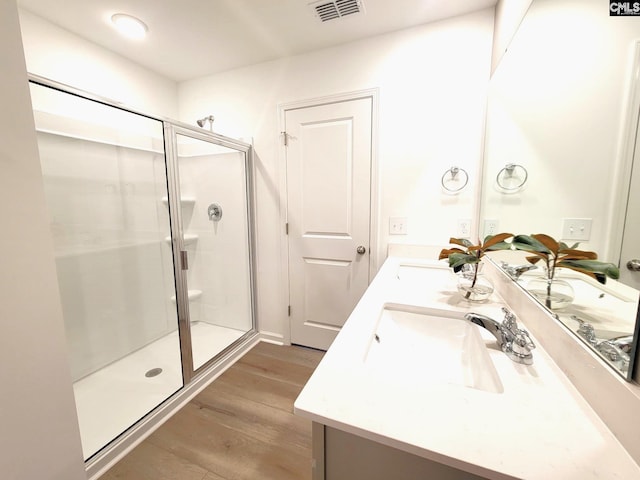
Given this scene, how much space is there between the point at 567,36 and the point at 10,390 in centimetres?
207

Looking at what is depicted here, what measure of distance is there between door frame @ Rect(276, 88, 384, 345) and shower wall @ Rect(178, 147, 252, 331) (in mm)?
367

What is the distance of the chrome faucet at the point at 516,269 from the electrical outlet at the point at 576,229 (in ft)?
0.56

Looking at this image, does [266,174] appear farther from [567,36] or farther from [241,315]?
[567,36]

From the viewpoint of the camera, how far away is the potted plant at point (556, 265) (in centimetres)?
60

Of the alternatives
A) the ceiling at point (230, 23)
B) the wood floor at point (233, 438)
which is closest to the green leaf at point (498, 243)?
the wood floor at point (233, 438)

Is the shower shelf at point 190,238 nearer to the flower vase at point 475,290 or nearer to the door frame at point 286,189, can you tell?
the door frame at point 286,189

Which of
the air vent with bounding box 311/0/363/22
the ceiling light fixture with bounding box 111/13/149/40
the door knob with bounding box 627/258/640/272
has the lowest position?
the door knob with bounding box 627/258/640/272

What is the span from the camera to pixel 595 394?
0.50 metres

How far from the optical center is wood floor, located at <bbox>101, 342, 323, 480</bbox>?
3.98 ft

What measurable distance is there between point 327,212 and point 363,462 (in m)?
1.66

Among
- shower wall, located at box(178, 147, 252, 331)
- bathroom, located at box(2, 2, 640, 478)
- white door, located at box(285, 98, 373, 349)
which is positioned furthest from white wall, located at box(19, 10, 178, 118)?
white door, located at box(285, 98, 373, 349)

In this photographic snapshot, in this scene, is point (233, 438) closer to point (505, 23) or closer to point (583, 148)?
point (583, 148)

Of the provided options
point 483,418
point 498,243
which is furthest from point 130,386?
point 498,243

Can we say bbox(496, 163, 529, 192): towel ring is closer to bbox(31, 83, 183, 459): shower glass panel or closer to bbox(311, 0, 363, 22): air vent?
bbox(311, 0, 363, 22): air vent
